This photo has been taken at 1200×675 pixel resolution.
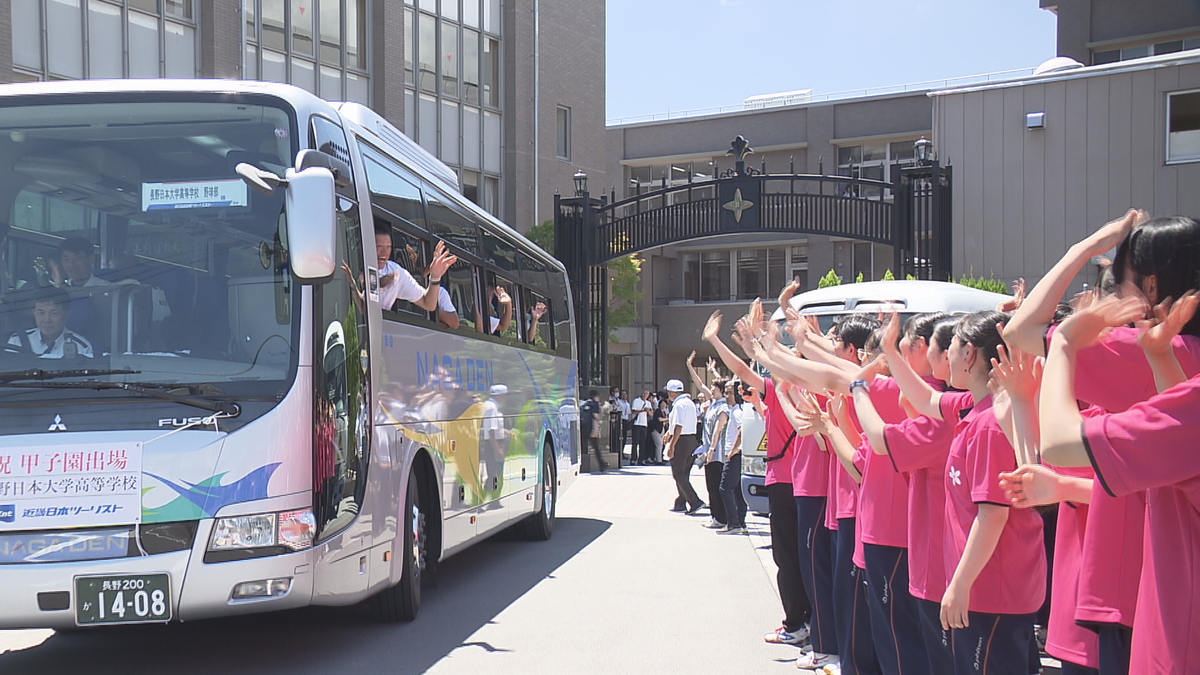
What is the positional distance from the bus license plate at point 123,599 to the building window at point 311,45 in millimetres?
19998

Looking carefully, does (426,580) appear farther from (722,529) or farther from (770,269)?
(770,269)

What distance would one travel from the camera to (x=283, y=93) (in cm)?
693

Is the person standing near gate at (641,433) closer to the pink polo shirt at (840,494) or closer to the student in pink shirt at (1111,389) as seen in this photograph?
the pink polo shirt at (840,494)

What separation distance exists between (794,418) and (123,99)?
166 inches

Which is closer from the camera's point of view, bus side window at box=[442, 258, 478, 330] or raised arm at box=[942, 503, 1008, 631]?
raised arm at box=[942, 503, 1008, 631]

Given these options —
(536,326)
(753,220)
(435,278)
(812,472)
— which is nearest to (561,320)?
(536,326)

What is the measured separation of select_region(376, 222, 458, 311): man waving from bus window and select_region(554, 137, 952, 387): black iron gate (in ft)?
37.2

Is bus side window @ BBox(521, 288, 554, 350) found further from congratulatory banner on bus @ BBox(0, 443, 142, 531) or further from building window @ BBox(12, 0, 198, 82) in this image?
building window @ BBox(12, 0, 198, 82)

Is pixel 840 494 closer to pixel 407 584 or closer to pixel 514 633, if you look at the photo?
pixel 514 633

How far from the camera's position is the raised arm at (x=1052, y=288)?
307cm

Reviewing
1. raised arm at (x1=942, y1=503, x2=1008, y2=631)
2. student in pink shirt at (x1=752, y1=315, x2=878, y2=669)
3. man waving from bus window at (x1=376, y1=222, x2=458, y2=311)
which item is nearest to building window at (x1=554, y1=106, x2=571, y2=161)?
man waving from bus window at (x1=376, y1=222, x2=458, y2=311)

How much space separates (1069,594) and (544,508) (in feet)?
35.1

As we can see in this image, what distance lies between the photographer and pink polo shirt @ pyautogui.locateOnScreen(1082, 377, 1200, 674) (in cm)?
256

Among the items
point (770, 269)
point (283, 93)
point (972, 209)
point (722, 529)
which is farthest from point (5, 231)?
point (770, 269)
